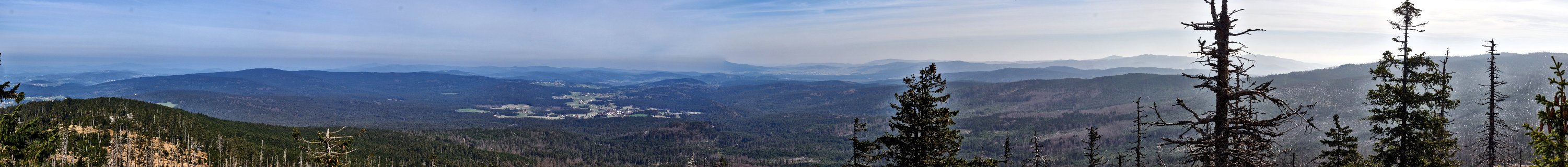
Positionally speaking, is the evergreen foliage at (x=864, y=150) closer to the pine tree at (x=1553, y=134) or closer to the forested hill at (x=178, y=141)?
the pine tree at (x=1553, y=134)

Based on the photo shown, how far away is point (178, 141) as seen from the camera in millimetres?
103375

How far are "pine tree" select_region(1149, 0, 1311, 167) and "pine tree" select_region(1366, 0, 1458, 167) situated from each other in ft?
47.4

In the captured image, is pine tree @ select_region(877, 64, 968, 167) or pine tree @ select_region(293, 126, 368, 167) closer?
pine tree @ select_region(877, 64, 968, 167)

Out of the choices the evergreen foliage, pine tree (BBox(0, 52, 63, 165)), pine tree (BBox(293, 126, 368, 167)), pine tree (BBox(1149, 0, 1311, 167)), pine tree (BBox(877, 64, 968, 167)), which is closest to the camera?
pine tree (BBox(1149, 0, 1311, 167))

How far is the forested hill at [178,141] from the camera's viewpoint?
89.5 metres

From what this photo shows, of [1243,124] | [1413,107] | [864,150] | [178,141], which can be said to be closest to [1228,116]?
[1243,124]

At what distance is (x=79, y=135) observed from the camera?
307 ft

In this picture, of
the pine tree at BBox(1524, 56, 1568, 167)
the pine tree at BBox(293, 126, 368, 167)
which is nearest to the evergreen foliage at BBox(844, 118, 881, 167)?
the pine tree at BBox(1524, 56, 1568, 167)

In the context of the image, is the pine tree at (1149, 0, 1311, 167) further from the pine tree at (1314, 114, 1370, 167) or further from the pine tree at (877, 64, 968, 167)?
the pine tree at (1314, 114, 1370, 167)

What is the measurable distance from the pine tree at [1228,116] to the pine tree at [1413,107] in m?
14.5

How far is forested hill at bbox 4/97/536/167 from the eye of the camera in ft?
294

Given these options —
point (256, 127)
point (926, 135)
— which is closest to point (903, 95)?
point (926, 135)

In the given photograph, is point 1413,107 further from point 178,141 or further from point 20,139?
point 178,141

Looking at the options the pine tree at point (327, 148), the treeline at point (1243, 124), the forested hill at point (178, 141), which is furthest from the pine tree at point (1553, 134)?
the forested hill at point (178, 141)
